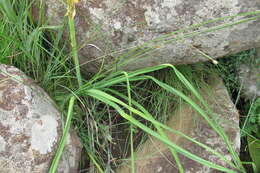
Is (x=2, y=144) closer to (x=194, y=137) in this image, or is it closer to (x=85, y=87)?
(x=85, y=87)

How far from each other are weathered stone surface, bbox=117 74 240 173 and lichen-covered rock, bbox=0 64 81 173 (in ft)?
1.29

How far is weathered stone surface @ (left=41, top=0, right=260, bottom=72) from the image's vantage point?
1278 millimetres

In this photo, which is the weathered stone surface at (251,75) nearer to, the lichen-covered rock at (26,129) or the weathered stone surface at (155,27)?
the weathered stone surface at (155,27)

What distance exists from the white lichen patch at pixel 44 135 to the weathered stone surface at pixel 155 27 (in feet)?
1.14

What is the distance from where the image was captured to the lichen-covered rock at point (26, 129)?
1.24 m

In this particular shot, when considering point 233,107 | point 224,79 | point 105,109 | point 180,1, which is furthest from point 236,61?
point 105,109

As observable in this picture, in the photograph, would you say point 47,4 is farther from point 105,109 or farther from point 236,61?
point 236,61

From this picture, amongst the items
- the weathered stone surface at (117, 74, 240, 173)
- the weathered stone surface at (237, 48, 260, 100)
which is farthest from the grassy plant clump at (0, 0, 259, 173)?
the weathered stone surface at (237, 48, 260, 100)

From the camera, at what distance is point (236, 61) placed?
1710 millimetres

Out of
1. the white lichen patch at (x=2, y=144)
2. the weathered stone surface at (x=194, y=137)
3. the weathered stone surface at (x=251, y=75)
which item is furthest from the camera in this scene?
the weathered stone surface at (x=251, y=75)

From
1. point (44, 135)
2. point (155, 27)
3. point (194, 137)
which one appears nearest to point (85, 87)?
point (44, 135)

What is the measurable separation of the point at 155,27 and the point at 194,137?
0.59m

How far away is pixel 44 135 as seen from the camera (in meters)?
1.29

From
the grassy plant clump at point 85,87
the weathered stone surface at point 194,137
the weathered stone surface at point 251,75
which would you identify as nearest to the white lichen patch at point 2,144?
the grassy plant clump at point 85,87
